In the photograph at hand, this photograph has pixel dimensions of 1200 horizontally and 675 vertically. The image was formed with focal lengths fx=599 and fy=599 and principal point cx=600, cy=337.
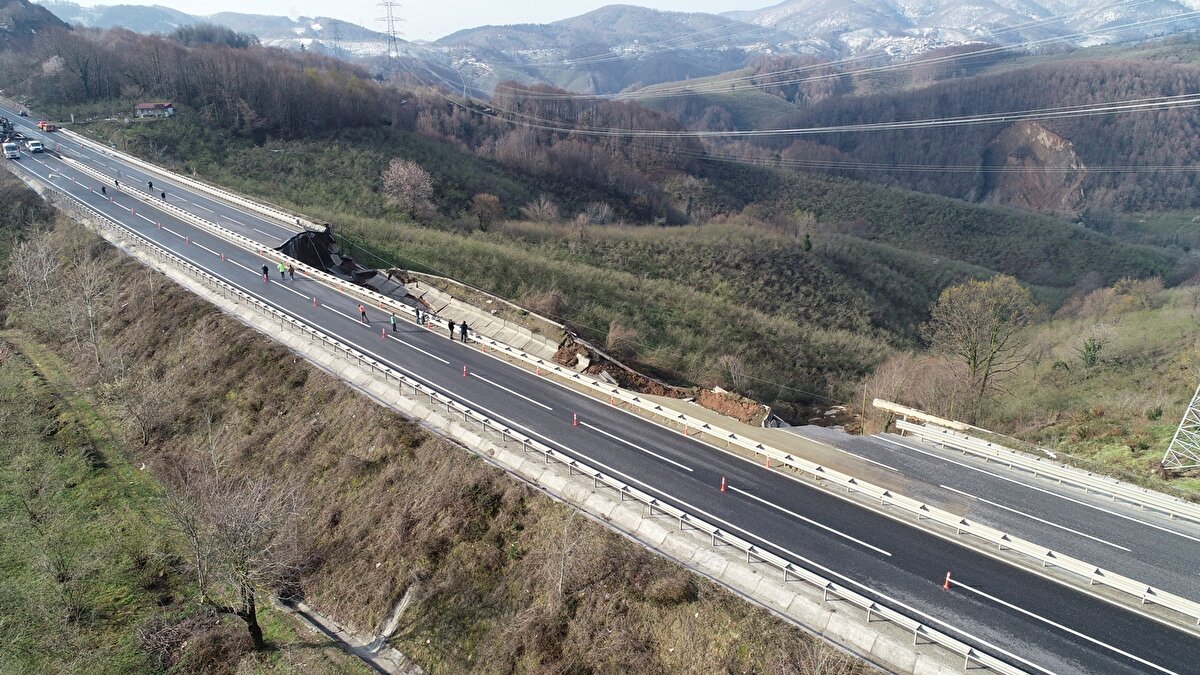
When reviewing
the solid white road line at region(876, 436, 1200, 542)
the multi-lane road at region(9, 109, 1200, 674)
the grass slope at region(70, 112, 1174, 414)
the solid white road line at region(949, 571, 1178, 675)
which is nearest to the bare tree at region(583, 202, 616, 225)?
the grass slope at region(70, 112, 1174, 414)

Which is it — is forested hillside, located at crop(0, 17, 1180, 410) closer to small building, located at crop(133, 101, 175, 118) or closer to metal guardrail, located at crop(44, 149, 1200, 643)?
small building, located at crop(133, 101, 175, 118)

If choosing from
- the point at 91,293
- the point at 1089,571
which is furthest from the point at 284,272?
the point at 1089,571

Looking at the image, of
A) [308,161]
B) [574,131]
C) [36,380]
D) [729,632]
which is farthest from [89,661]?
[574,131]

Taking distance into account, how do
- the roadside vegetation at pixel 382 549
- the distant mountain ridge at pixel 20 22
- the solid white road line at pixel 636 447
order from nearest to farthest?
the roadside vegetation at pixel 382 549, the solid white road line at pixel 636 447, the distant mountain ridge at pixel 20 22

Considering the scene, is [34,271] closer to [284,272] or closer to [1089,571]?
[284,272]

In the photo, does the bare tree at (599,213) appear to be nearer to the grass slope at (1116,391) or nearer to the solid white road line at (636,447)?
the grass slope at (1116,391)

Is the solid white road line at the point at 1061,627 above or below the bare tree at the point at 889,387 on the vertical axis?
above

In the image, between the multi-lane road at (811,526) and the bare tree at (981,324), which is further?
the bare tree at (981,324)

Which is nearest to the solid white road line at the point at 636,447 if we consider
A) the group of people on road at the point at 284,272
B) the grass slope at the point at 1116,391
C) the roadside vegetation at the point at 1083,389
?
the roadside vegetation at the point at 1083,389
